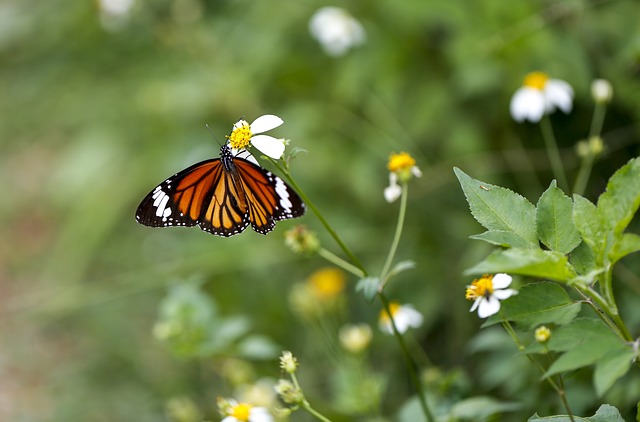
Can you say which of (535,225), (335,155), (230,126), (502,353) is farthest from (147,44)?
(535,225)

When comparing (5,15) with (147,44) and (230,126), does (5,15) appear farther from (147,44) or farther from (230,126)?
(230,126)

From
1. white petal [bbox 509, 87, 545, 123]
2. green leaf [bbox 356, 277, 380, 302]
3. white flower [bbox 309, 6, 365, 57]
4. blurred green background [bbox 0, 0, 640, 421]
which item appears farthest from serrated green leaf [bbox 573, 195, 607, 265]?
white flower [bbox 309, 6, 365, 57]

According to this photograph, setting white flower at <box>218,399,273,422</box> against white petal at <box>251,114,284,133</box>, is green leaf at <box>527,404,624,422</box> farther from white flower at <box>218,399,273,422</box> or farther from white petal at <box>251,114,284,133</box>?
white petal at <box>251,114,284,133</box>

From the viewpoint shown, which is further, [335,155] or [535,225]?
[335,155]

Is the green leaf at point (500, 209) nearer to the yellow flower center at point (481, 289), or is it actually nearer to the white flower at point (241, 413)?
the yellow flower center at point (481, 289)

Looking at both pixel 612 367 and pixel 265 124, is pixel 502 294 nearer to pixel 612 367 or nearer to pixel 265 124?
pixel 612 367

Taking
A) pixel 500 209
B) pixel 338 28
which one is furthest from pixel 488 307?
pixel 338 28
